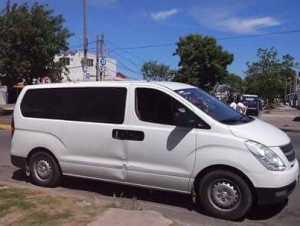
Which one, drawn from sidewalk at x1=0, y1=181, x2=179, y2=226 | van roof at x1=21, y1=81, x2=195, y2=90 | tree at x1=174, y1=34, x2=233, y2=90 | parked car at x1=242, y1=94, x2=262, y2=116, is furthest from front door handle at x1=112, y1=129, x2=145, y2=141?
tree at x1=174, y1=34, x2=233, y2=90

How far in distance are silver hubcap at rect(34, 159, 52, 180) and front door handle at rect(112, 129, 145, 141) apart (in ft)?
4.96

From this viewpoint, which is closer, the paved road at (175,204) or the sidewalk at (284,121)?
the paved road at (175,204)

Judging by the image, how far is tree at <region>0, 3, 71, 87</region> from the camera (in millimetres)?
35906

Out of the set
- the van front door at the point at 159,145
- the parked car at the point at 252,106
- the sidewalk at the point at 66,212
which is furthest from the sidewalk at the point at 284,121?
the sidewalk at the point at 66,212

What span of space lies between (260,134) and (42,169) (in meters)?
3.72

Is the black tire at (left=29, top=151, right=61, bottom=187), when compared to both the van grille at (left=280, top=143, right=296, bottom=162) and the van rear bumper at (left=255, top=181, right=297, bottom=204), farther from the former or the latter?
the van grille at (left=280, top=143, right=296, bottom=162)

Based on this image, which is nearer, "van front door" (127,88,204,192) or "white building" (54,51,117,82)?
"van front door" (127,88,204,192)

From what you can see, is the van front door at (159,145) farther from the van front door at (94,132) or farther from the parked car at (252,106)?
the parked car at (252,106)

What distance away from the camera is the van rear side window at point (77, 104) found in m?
8.56

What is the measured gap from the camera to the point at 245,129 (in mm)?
7633

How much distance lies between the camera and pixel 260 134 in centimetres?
757

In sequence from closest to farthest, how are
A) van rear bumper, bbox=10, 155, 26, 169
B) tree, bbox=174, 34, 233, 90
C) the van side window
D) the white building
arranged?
1. the van side window
2. van rear bumper, bbox=10, 155, 26, 169
3. tree, bbox=174, 34, 233, 90
4. the white building

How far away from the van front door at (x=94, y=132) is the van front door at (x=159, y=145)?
0.23 metres

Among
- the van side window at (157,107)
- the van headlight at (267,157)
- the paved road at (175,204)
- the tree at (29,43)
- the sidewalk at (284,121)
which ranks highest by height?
the tree at (29,43)
